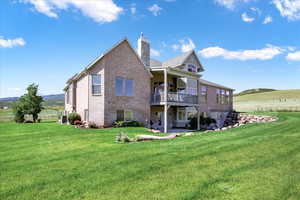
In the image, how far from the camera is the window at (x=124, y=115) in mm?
17850

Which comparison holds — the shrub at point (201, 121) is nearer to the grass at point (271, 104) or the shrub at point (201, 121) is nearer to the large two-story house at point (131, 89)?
the large two-story house at point (131, 89)

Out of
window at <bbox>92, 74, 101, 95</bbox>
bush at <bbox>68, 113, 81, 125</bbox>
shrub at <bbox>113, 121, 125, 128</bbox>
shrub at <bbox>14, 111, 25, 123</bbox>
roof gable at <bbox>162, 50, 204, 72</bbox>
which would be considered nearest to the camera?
shrub at <bbox>113, 121, 125, 128</bbox>

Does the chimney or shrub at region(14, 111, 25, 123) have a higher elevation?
the chimney

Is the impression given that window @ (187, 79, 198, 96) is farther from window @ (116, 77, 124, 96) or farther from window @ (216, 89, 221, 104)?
window @ (116, 77, 124, 96)

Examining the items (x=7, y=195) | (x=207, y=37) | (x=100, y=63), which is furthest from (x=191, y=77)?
(x=7, y=195)

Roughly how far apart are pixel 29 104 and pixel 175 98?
793 inches

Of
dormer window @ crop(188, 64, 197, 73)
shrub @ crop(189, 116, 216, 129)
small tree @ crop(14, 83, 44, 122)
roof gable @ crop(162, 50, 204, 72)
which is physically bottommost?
shrub @ crop(189, 116, 216, 129)

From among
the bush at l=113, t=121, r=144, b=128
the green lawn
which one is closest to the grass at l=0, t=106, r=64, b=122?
the bush at l=113, t=121, r=144, b=128

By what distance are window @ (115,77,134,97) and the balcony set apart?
2782 mm

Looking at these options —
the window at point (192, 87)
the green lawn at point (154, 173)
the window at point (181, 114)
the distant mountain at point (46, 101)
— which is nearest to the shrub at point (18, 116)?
the distant mountain at point (46, 101)

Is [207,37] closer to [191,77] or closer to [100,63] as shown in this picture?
[191,77]

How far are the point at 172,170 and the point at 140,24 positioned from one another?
19.5 m

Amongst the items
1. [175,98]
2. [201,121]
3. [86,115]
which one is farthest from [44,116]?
[201,121]

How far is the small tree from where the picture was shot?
86.9 ft
